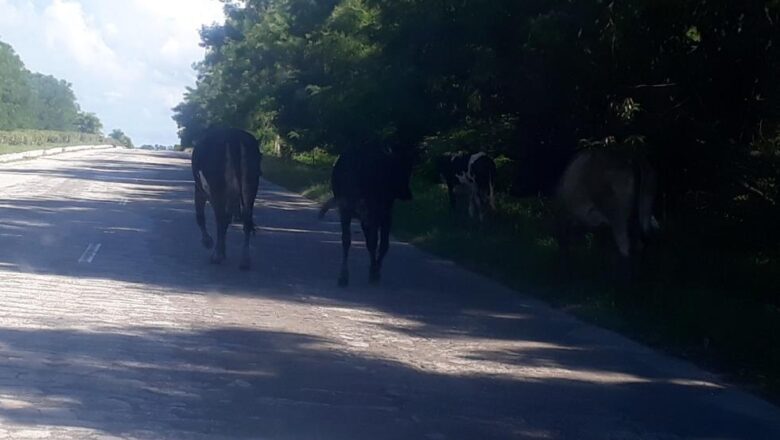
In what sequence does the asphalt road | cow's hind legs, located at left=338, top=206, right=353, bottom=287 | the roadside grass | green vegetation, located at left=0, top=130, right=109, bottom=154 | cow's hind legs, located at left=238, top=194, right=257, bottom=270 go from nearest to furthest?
the asphalt road < the roadside grass < cow's hind legs, located at left=338, top=206, right=353, bottom=287 < cow's hind legs, located at left=238, top=194, right=257, bottom=270 < green vegetation, located at left=0, top=130, right=109, bottom=154

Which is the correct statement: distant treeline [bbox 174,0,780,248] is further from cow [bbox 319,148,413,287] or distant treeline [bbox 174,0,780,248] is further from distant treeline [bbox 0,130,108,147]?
distant treeline [bbox 0,130,108,147]

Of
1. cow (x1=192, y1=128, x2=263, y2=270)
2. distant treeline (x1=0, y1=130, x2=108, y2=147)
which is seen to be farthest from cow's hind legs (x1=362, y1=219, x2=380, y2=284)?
distant treeline (x1=0, y1=130, x2=108, y2=147)

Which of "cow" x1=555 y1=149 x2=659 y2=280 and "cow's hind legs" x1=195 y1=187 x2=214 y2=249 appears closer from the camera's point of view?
"cow" x1=555 y1=149 x2=659 y2=280

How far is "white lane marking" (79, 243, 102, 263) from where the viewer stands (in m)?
17.9

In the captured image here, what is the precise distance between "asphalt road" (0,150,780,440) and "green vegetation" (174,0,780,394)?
891 mm

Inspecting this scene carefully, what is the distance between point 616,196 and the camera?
16125 mm

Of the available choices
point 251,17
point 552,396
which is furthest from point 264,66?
point 552,396

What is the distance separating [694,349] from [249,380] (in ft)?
16.2

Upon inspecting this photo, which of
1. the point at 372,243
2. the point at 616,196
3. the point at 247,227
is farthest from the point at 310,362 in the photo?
the point at 247,227

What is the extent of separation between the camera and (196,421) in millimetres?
8438

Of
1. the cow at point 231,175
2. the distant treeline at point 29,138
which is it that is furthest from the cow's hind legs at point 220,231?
the distant treeline at point 29,138

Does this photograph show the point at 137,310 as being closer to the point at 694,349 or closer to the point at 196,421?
the point at 196,421

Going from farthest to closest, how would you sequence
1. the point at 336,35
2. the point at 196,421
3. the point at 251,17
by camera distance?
the point at 251,17, the point at 336,35, the point at 196,421

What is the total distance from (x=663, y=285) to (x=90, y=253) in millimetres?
8614
